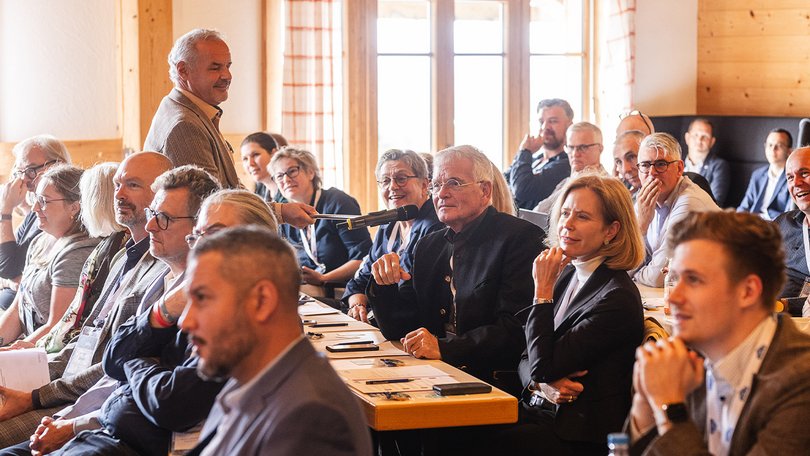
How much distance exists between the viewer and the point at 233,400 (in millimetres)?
1763

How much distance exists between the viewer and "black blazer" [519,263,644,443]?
287 centimetres

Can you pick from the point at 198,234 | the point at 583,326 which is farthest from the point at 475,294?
the point at 198,234

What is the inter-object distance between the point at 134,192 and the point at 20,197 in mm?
1945

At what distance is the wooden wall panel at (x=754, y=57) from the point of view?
8.48m

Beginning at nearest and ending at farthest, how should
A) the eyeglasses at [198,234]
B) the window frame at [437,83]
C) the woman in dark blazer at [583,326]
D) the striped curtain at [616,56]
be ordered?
1. the eyeglasses at [198,234]
2. the woman in dark blazer at [583,326]
3. the window frame at [437,83]
4. the striped curtain at [616,56]

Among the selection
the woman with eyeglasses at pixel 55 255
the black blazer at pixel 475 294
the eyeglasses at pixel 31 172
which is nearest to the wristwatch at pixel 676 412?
the black blazer at pixel 475 294

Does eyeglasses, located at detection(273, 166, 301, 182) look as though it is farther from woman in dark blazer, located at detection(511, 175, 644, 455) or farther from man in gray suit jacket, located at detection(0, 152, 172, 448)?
woman in dark blazer, located at detection(511, 175, 644, 455)

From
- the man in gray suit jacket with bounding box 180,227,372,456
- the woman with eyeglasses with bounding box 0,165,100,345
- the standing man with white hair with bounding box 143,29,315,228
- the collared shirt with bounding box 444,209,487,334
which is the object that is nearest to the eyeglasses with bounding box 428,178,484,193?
the collared shirt with bounding box 444,209,487,334

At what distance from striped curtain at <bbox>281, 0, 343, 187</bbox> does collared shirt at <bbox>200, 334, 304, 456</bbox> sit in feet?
19.2

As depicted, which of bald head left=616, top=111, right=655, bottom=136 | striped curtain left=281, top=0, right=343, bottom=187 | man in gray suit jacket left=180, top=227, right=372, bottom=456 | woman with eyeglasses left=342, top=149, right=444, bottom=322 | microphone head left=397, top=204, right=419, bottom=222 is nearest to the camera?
man in gray suit jacket left=180, top=227, right=372, bottom=456

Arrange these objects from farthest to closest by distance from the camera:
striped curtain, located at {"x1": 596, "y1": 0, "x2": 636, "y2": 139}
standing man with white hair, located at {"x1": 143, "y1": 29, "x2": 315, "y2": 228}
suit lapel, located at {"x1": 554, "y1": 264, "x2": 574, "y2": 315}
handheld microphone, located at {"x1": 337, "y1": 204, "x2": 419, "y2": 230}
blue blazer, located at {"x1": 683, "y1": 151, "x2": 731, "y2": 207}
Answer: striped curtain, located at {"x1": 596, "y1": 0, "x2": 636, "y2": 139}, blue blazer, located at {"x1": 683, "y1": 151, "x2": 731, "y2": 207}, standing man with white hair, located at {"x1": 143, "y1": 29, "x2": 315, "y2": 228}, handheld microphone, located at {"x1": 337, "y1": 204, "x2": 419, "y2": 230}, suit lapel, located at {"x1": 554, "y1": 264, "x2": 574, "y2": 315}

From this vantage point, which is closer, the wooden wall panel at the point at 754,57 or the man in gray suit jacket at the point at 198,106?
the man in gray suit jacket at the point at 198,106

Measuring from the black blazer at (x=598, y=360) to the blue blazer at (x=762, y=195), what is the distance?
4.87 metres

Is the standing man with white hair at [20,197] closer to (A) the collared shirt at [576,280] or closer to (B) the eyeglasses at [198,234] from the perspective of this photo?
(B) the eyeglasses at [198,234]
